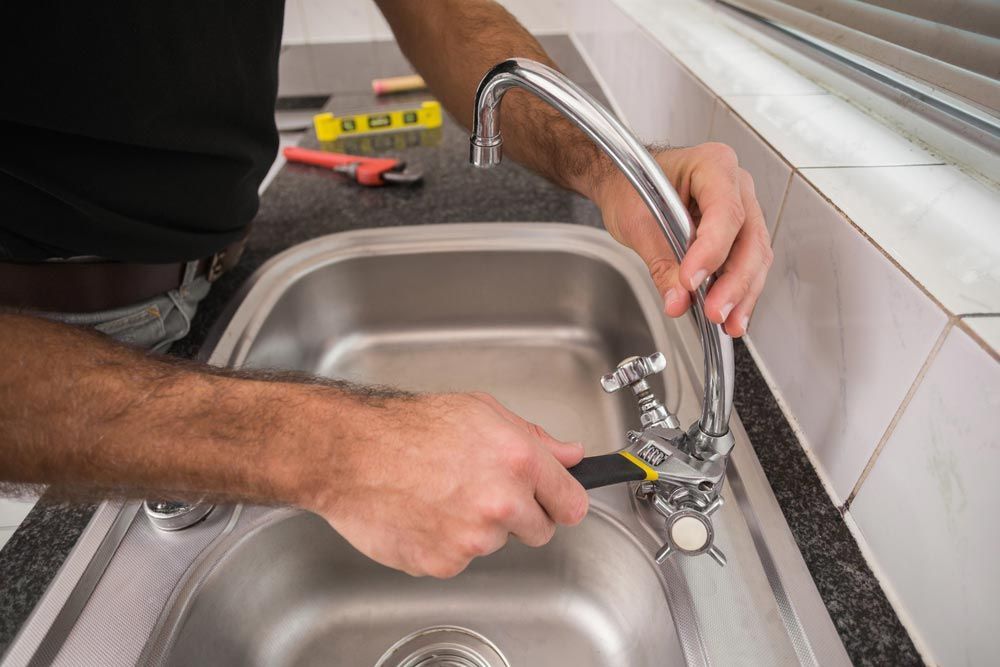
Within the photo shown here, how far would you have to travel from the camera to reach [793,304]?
589 mm

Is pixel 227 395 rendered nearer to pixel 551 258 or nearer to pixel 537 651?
pixel 537 651

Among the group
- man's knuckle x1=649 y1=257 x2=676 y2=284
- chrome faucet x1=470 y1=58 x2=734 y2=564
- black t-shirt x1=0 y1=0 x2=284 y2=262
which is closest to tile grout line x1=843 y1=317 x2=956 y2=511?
chrome faucet x1=470 y1=58 x2=734 y2=564

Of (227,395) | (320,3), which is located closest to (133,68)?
(227,395)

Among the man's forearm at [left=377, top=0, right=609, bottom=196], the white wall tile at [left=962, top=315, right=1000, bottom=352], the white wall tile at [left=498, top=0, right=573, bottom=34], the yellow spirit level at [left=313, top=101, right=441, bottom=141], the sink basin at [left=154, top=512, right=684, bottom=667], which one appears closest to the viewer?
the white wall tile at [left=962, top=315, right=1000, bottom=352]

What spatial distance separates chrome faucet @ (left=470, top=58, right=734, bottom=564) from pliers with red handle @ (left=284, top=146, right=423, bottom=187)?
64 cm

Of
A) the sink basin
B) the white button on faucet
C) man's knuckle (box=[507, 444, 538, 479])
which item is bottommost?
the sink basin

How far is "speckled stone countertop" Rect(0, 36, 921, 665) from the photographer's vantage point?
0.47 metres

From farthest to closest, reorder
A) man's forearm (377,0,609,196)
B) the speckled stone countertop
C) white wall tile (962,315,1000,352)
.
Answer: man's forearm (377,0,609,196), the speckled stone countertop, white wall tile (962,315,1000,352)

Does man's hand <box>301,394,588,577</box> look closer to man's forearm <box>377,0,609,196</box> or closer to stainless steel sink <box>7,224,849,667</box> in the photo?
stainless steel sink <box>7,224,849,667</box>

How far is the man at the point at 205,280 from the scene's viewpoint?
43cm

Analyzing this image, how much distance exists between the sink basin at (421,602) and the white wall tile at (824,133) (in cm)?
43

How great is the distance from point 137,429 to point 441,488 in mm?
245

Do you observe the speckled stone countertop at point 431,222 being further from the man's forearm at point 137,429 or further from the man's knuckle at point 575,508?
the man's knuckle at point 575,508

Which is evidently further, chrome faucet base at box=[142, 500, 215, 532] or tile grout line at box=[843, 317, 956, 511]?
chrome faucet base at box=[142, 500, 215, 532]
